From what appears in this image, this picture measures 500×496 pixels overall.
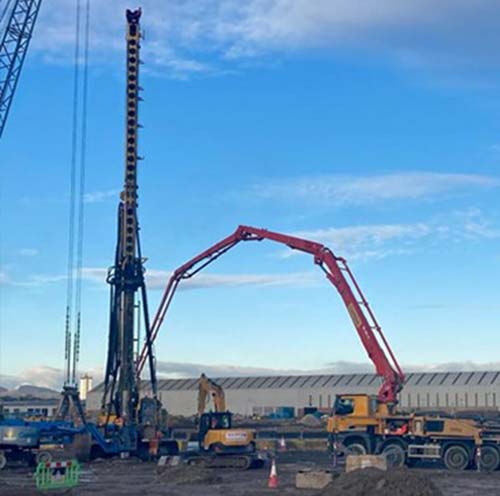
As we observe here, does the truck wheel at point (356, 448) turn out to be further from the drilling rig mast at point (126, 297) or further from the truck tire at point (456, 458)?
the drilling rig mast at point (126, 297)

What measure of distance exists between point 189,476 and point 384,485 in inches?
459

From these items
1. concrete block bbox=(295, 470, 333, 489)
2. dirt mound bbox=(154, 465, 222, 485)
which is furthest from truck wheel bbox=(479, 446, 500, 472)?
dirt mound bbox=(154, 465, 222, 485)

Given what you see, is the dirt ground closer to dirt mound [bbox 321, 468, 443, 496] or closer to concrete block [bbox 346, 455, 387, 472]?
dirt mound [bbox 321, 468, 443, 496]

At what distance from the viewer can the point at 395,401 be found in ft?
144

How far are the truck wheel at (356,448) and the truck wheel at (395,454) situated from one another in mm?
944

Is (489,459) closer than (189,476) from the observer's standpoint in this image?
No

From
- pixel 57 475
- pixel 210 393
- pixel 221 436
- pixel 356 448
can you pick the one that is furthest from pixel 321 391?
pixel 57 475

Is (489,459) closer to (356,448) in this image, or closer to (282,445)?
(356,448)

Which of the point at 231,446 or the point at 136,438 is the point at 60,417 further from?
the point at 231,446

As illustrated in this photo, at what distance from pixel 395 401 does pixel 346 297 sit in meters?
6.33

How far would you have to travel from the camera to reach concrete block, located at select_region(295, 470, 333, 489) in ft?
98.1

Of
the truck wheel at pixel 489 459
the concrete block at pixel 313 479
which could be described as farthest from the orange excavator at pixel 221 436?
the truck wheel at pixel 489 459

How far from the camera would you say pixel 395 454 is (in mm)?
40688

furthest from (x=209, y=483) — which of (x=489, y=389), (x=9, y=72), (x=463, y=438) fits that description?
(x=489, y=389)
